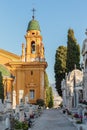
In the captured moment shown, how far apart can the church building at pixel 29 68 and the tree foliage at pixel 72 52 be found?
8.23m

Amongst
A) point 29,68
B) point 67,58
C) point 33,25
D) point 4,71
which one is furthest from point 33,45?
point 67,58

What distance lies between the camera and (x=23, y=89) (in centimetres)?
6469

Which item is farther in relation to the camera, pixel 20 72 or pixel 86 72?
pixel 20 72

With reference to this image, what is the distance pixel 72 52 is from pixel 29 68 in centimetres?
1111

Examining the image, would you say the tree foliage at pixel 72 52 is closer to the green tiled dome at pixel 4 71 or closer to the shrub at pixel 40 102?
the shrub at pixel 40 102

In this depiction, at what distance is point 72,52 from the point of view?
56594 millimetres

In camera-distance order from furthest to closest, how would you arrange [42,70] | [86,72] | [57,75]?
[42,70] → [57,75] → [86,72]

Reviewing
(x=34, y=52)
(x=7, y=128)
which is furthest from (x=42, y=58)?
(x=7, y=128)

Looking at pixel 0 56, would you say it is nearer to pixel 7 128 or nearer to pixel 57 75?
pixel 57 75

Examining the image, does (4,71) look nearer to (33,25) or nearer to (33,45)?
(33,45)

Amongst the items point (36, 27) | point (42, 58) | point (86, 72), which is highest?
point (36, 27)

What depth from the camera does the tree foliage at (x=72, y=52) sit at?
184 feet

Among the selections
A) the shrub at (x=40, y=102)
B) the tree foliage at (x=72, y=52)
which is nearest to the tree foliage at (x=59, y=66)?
the tree foliage at (x=72, y=52)

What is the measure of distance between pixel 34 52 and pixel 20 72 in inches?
184
